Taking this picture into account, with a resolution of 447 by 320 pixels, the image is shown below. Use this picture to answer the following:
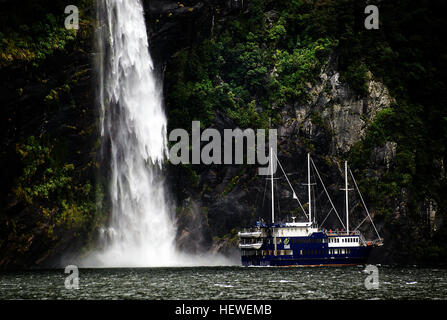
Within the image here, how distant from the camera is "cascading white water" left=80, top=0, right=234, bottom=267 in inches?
2744

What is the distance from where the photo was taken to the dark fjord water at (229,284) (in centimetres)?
4059

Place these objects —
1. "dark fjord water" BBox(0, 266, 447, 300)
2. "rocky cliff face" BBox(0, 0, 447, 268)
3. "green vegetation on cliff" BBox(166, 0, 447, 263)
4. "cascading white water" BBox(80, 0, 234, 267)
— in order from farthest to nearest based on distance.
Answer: "green vegetation on cliff" BBox(166, 0, 447, 263) → "cascading white water" BBox(80, 0, 234, 267) → "rocky cliff face" BBox(0, 0, 447, 268) → "dark fjord water" BBox(0, 266, 447, 300)

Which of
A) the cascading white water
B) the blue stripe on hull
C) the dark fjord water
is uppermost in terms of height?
the cascading white water

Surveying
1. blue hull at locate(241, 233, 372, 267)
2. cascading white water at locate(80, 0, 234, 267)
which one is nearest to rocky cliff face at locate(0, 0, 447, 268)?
cascading white water at locate(80, 0, 234, 267)

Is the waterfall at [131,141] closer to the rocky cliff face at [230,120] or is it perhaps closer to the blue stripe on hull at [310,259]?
the rocky cliff face at [230,120]

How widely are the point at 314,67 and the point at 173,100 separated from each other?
15.6 m

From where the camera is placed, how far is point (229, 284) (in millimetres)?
Result: 48438

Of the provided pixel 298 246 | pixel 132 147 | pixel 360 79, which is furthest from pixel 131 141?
pixel 360 79

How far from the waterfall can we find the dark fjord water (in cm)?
841

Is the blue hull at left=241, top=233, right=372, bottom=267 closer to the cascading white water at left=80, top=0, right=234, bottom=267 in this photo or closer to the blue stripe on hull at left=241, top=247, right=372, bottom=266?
the blue stripe on hull at left=241, top=247, right=372, bottom=266

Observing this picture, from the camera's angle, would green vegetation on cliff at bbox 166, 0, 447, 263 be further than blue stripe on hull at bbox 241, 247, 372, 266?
Yes

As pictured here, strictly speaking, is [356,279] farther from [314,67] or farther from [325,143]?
[314,67]

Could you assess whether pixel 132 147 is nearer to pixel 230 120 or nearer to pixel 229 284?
pixel 230 120

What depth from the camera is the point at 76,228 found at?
66938mm
